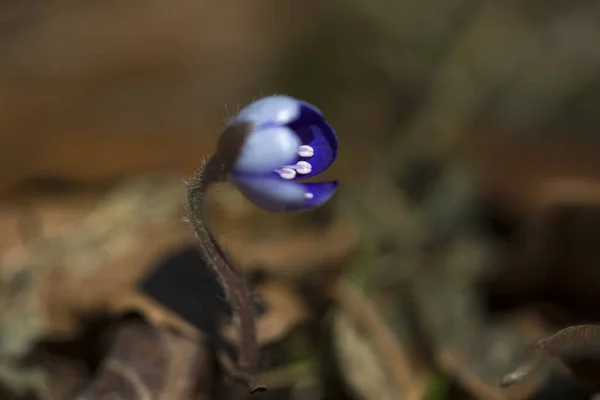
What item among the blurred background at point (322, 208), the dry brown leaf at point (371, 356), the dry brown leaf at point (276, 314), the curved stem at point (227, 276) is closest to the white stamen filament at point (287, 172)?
the curved stem at point (227, 276)

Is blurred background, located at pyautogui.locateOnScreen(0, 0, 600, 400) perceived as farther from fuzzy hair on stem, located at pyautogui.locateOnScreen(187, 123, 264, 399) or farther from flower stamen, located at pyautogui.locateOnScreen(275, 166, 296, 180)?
flower stamen, located at pyautogui.locateOnScreen(275, 166, 296, 180)

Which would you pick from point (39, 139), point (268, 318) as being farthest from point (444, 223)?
point (39, 139)

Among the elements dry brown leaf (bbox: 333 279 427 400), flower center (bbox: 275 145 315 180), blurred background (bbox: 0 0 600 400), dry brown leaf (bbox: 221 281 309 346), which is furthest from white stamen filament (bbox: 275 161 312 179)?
dry brown leaf (bbox: 333 279 427 400)

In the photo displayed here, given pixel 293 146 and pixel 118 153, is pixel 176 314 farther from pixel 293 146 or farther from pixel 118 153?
pixel 118 153

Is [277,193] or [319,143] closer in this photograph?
[277,193]

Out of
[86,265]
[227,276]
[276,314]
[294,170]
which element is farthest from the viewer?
[86,265]

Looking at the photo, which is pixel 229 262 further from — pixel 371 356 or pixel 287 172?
pixel 371 356

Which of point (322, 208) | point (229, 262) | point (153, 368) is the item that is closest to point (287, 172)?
point (229, 262)
